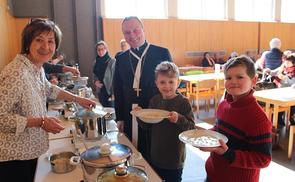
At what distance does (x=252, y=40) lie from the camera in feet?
29.7

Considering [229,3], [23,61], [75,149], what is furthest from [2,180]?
[229,3]

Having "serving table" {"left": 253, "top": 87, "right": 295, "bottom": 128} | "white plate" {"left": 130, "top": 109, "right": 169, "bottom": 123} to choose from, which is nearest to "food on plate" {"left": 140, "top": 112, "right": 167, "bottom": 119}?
"white plate" {"left": 130, "top": 109, "right": 169, "bottom": 123}

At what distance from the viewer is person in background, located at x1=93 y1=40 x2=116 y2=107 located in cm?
426

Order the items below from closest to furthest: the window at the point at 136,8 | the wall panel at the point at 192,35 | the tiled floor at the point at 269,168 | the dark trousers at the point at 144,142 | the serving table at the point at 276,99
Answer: the dark trousers at the point at 144,142 → the tiled floor at the point at 269,168 → the serving table at the point at 276,99 → the wall panel at the point at 192,35 → the window at the point at 136,8

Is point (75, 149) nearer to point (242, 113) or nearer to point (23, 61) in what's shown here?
point (23, 61)

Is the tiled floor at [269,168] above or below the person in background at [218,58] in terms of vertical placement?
below

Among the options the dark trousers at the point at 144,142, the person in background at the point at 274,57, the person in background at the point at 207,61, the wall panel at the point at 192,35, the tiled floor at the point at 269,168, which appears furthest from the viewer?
the person in background at the point at 207,61

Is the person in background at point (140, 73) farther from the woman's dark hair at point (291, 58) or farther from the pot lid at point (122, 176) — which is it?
the woman's dark hair at point (291, 58)

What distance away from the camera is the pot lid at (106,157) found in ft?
3.45

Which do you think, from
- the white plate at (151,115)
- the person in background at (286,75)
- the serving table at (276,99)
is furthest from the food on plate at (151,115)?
the person in background at (286,75)

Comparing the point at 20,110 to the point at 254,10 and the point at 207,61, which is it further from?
the point at 254,10

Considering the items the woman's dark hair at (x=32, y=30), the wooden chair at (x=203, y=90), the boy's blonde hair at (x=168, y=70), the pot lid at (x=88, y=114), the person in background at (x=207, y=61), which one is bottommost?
the wooden chair at (x=203, y=90)

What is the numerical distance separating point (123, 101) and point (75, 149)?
2.46 ft

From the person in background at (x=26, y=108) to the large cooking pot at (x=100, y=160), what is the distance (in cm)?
28
